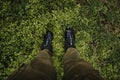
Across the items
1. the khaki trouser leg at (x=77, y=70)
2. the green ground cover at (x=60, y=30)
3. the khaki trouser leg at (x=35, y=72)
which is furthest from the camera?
the green ground cover at (x=60, y=30)

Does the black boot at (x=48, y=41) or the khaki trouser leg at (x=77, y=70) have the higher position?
the black boot at (x=48, y=41)

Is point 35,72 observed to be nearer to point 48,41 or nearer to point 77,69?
point 77,69

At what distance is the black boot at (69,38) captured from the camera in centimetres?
461

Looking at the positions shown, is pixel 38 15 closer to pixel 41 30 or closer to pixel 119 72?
pixel 41 30

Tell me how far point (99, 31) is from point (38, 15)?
4.94 feet

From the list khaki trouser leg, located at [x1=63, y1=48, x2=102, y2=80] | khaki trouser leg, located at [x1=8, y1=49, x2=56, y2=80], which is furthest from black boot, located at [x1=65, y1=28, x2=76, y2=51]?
khaki trouser leg, located at [x1=8, y1=49, x2=56, y2=80]

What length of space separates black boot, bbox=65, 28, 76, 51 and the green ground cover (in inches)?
4.4

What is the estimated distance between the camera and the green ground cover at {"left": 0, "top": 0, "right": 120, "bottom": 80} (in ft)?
15.3

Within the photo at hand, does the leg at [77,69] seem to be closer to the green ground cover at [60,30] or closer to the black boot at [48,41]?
the black boot at [48,41]

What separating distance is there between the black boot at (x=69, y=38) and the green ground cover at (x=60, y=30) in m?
0.11

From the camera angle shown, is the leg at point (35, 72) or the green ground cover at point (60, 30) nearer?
the leg at point (35, 72)

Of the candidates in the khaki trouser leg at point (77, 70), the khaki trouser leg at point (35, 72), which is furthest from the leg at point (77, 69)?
the khaki trouser leg at point (35, 72)

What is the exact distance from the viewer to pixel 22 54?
4629 millimetres

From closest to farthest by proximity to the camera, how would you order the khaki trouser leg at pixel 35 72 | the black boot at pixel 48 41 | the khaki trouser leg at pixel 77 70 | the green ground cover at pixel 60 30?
the khaki trouser leg at pixel 35 72, the khaki trouser leg at pixel 77 70, the black boot at pixel 48 41, the green ground cover at pixel 60 30
